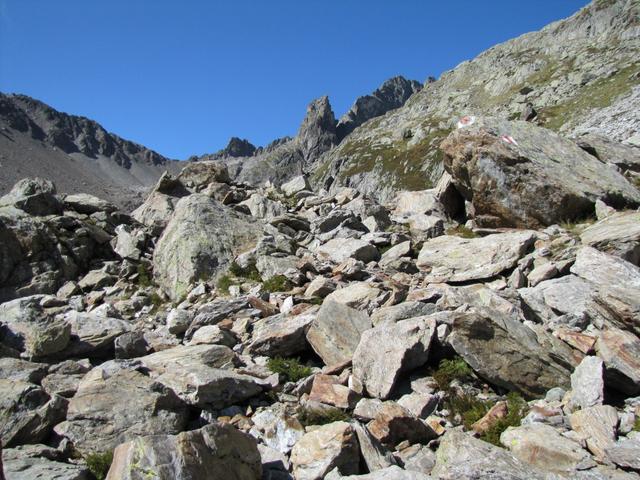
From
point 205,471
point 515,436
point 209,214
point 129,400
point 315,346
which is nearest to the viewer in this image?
point 205,471

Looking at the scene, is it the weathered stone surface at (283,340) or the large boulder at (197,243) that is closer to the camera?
the weathered stone surface at (283,340)

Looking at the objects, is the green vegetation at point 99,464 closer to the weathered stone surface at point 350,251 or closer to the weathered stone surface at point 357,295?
the weathered stone surface at point 357,295

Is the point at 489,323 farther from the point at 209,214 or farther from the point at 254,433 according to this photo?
the point at 209,214

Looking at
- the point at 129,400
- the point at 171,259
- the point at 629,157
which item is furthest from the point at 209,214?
the point at 629,157

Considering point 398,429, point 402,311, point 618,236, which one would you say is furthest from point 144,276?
point 618,236

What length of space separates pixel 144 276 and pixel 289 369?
9.36m

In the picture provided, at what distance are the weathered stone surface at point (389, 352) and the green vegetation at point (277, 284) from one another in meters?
4.88

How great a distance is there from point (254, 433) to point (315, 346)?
254cm

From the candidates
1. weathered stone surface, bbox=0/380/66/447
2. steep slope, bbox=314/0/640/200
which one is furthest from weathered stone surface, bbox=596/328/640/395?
steep slope, bbox=314/0/640/200

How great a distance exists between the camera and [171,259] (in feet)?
49.4

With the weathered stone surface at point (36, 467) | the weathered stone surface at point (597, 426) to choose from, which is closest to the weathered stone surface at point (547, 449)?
the weathered stone surface at point (597, 426)

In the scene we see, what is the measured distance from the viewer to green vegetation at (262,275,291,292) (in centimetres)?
1282

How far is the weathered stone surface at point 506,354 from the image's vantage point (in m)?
7.24

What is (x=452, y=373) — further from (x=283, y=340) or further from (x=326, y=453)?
(x=283, y=340)
